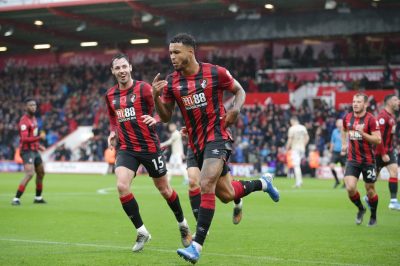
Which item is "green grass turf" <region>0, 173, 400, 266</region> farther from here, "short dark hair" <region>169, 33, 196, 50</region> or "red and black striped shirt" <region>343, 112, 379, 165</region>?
"short dark hair" <region>169, 33, 196, 50</region>

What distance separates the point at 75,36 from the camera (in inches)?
1865

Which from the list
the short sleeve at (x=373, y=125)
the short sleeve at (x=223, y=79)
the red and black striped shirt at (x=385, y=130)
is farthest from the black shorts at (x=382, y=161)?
the short sleeve at (x=223, y=79)

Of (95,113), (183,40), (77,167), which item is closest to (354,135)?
(183,40)

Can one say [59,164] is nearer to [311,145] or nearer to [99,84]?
[99,84]

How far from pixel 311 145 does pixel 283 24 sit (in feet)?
22.7

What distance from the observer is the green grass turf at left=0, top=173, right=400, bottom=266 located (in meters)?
9.02

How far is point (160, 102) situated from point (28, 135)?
32.6 feet

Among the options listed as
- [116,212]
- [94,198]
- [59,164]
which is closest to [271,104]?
[59,164]

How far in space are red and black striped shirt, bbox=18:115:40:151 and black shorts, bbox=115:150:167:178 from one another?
8191 millimetres

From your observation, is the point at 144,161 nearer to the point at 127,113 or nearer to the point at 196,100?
the point at 127,113

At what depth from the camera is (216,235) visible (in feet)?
38.4

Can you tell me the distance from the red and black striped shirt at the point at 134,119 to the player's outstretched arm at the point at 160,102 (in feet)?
3.94

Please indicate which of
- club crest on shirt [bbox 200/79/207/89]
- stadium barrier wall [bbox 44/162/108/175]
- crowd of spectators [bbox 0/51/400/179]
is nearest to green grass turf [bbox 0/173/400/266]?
club crest on shirt [bbox 200/79/207/89]

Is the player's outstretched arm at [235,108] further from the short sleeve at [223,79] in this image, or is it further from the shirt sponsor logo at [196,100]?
the shirt sponsor logo at [196,100]
